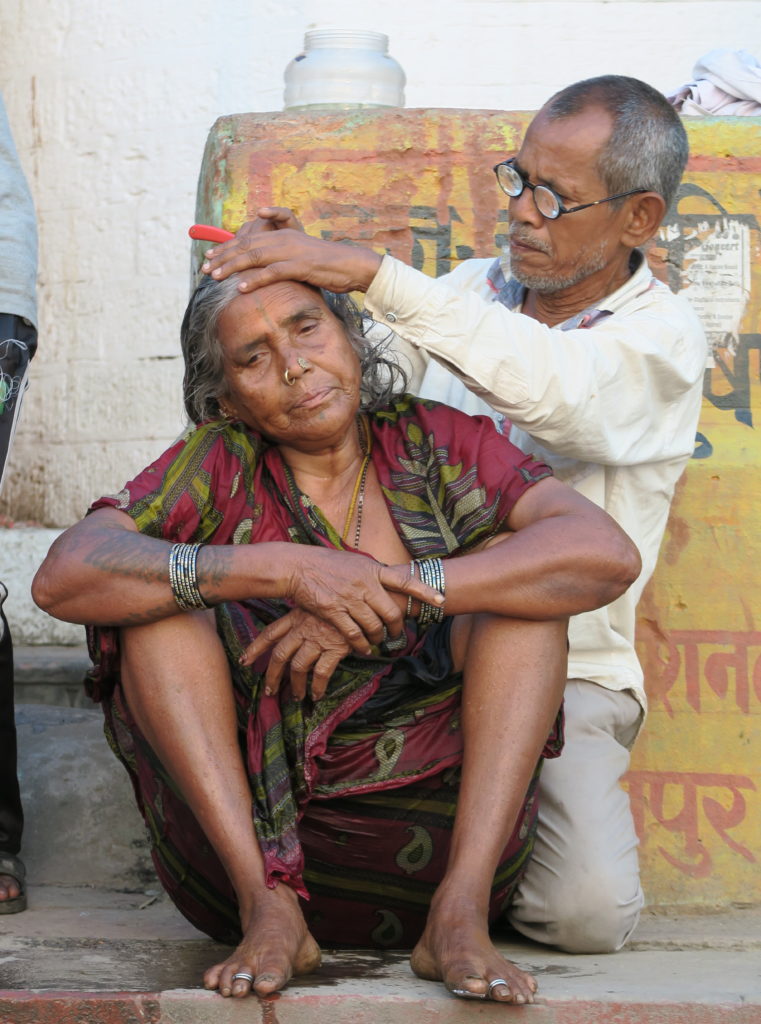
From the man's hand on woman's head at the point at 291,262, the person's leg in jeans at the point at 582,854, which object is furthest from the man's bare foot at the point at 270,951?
the man's hand on woman's head at the point at 291,262

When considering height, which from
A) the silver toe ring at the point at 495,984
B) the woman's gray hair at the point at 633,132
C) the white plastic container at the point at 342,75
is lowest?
the silver toe ring at the point at 495,984

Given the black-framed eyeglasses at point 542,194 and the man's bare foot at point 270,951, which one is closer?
the man's bare foot at point 270,951

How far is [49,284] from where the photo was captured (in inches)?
231

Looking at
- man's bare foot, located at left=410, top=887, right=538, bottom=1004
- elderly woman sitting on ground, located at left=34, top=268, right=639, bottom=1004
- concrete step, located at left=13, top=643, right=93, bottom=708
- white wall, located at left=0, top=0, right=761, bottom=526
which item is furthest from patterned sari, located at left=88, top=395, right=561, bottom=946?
white wall, located at left=0, top=0, right=761, bottom=526

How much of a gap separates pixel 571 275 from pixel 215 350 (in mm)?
878

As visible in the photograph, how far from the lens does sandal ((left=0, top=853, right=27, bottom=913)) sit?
3.34 m

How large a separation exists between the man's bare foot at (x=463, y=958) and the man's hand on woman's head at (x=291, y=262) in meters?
1.16

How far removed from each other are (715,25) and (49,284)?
8.70 feet

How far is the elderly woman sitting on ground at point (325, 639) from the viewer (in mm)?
2660

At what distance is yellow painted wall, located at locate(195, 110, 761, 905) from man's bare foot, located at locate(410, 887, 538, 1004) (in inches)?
45.2

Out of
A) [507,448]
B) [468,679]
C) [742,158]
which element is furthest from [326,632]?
[742,158]

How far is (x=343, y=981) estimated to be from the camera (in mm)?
2611

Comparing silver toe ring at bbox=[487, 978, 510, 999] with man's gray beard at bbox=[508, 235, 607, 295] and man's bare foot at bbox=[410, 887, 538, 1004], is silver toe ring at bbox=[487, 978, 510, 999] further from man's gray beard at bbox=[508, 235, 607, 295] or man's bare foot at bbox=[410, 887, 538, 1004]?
man's gray beard at bbox=[508, 235, 607, 295]

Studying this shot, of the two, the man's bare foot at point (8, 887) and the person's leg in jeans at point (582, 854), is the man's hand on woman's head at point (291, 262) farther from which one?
the man's bare foot at point (8, 887)
